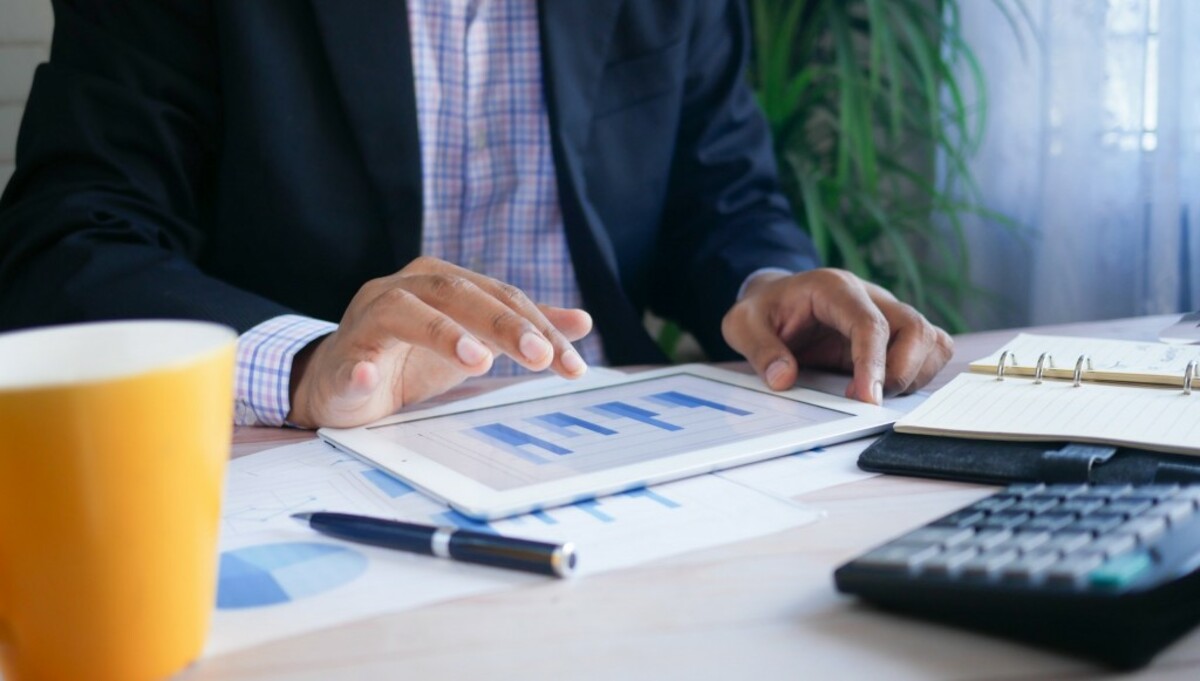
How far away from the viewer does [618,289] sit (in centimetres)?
119

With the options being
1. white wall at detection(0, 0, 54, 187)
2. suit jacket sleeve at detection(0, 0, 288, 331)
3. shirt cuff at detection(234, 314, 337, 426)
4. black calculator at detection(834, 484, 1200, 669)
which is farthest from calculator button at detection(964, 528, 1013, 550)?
white wall at detection(0, 0, 54, 187)

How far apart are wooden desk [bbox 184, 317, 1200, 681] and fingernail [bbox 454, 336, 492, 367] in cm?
23

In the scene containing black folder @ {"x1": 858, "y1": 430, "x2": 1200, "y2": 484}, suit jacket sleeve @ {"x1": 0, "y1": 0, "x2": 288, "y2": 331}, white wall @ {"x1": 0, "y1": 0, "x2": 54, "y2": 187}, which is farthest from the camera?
white wall @ {"x1": 0, "y1": 0, "x2": 54, "y2": 187}

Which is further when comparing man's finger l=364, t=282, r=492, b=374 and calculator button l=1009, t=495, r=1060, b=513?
man's finger l=364, t=282, r=492, b=374

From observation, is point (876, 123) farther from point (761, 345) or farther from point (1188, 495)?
point (1188, 495)

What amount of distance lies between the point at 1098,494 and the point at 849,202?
1.40 meters

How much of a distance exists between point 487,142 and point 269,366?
0.51 metres

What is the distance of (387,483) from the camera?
0.59 m

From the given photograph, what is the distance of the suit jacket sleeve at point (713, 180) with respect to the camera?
1234 mm

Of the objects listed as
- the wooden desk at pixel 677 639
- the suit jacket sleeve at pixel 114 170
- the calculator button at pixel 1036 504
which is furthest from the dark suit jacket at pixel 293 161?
the calculator button at pixel 1036 504

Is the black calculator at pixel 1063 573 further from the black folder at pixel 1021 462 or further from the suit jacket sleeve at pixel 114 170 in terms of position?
the suit jacket sleeve at pixel 114 170

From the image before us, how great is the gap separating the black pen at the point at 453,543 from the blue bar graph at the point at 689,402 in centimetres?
28

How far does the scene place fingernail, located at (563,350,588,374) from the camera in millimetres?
667

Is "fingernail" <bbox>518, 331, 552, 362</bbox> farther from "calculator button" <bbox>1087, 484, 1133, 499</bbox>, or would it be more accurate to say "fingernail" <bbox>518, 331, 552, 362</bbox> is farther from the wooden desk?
"calculator button" <bbox>1087, 484, 1133, 499</bbox>
